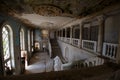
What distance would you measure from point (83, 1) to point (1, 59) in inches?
175

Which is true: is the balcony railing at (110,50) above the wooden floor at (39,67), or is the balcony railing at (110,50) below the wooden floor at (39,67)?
above

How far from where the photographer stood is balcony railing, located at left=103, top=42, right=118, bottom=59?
126 inches

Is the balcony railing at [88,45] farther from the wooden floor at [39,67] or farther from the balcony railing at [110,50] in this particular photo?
the wooden floor at [39,67]

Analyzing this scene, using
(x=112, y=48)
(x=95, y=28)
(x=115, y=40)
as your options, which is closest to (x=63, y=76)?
(x=112, y=48)

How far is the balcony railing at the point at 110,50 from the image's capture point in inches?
126

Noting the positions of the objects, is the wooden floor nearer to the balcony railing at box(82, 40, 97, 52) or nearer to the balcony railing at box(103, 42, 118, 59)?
the balcony railing at box(82, 40, 97, 52)

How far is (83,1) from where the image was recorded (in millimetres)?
2812

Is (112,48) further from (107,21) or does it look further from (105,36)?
(107,21)

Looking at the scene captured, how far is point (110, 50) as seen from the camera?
3.47 m

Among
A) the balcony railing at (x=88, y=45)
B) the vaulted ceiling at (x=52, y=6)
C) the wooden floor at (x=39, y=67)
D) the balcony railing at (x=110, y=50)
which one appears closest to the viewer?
the vaulted ceiling at (x=52, y=6)

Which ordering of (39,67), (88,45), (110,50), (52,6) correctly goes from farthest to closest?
(39,67) → (88,45) → (110,50) → (52,6)

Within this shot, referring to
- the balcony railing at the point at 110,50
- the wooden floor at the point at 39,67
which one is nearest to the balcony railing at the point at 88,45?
the balcony railing at the point at 110,50

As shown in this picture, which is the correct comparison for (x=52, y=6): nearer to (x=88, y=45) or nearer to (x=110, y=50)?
(x=110, y=50)

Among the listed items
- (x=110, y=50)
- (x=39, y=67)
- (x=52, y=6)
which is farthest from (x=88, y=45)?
(x=39, y=67)
